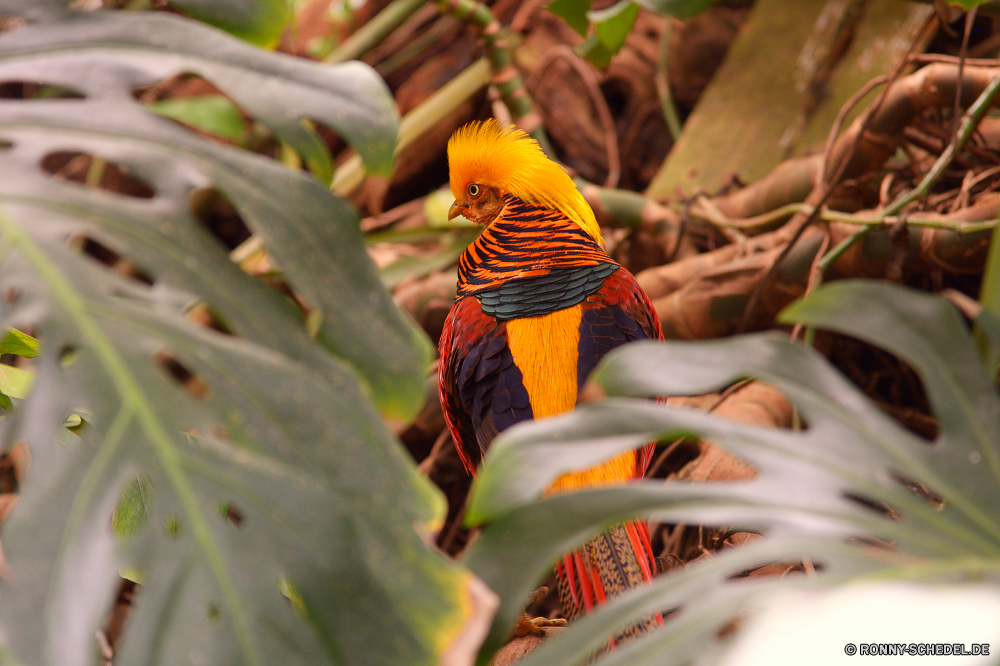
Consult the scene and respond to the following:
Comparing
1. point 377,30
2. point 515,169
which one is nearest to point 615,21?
point 515,169

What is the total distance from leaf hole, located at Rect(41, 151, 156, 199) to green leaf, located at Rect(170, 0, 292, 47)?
2406mm

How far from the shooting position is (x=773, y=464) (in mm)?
573

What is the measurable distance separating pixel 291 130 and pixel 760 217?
1.58 m

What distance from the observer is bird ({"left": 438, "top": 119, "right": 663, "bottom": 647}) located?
114cm

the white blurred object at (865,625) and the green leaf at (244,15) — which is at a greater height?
the green leaf at (244,15)

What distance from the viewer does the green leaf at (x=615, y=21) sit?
4.57ft

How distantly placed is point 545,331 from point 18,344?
74 centimetres

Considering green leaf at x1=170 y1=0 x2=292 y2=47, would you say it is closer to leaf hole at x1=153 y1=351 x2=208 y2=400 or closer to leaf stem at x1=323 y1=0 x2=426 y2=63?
leaf hole at x1=153 y1=351 x2=208 y2=400

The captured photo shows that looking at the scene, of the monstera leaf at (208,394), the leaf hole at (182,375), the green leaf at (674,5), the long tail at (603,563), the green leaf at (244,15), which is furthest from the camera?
the leaf hole at (182,375)

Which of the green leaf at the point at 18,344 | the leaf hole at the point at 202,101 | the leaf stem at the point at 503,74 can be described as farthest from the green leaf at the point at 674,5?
the leaf hole at the point at 202,101

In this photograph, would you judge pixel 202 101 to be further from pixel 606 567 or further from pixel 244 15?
pixel 606 567

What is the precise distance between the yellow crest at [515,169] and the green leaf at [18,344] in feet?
2.61

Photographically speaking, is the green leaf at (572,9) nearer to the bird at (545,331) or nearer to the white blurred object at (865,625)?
the bird at (545,331)

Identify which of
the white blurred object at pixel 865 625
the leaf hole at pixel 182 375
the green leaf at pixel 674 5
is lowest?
the leaf hole at pixel 182 375
